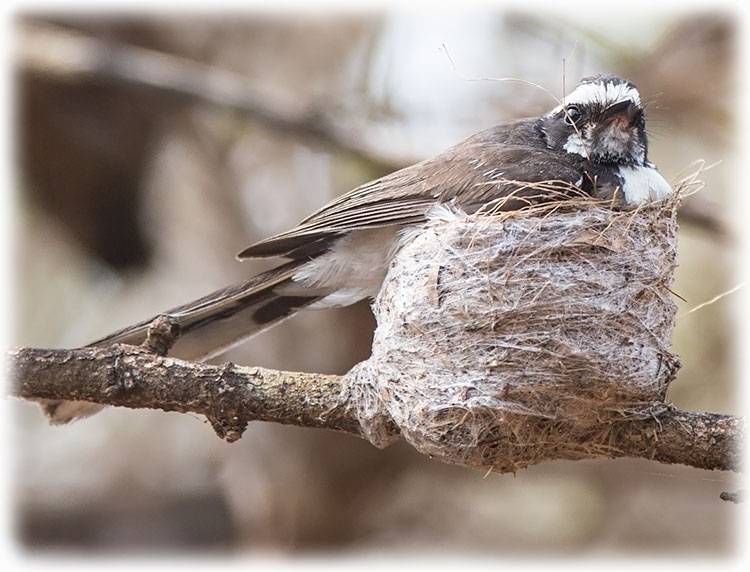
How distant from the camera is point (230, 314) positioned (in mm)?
3975

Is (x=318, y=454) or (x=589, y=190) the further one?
(x=318, y=454)

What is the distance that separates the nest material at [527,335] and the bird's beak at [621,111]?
0.57 m

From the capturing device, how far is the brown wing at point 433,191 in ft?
12.5

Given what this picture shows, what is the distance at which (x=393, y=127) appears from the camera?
6.76m

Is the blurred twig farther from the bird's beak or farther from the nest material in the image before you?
the nest material

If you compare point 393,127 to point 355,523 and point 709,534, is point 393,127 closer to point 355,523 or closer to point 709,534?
point 355,523

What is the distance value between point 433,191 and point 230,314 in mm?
1014

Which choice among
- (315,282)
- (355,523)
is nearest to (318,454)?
(355,523)

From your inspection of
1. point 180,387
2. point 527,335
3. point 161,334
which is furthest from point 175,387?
point 527,335

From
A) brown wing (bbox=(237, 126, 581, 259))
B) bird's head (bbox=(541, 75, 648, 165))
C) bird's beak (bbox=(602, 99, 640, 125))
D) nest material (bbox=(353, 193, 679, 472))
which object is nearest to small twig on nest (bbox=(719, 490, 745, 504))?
nest material (bbox=(353, 193, 679, 472))

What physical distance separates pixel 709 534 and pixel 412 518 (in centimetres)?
251

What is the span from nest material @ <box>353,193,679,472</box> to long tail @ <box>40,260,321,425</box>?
60cm

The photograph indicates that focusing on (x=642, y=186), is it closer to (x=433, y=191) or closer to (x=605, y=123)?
(x=605, y=123)

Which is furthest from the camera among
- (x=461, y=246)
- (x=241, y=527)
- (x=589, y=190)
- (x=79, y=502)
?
(x=79, y=502)
